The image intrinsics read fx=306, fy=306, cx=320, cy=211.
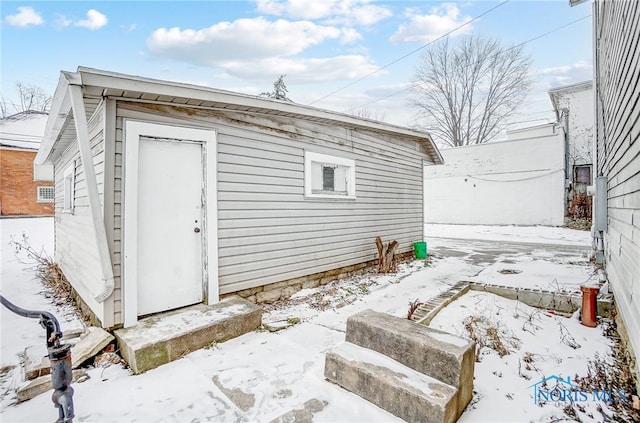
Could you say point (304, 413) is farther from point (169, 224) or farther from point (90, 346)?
point (169, 224)

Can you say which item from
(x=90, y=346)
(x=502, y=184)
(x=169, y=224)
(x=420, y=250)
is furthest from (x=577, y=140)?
(x=90, y=346)

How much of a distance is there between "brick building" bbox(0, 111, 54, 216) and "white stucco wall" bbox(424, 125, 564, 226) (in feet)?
71.3

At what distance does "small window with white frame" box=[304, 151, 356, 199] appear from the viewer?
5195 millimetres

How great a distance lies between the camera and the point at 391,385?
6.77 feet

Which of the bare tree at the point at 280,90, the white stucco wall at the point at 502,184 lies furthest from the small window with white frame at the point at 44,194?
the white stucco wall at the point at 502,184

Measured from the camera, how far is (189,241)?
3.70 m

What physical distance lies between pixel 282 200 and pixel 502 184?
14072mm

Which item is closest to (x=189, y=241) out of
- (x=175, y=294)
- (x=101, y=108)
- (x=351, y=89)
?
(x=175, y=294)

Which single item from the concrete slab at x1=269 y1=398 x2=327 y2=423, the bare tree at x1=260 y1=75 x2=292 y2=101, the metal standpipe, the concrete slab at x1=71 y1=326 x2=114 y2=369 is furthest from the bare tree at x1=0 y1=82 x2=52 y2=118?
the concrete slab at x1=269 y1=398 x2=327 y2=423

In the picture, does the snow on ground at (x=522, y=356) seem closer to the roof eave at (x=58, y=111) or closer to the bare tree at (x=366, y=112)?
the roof eave at (x=58, y=111)

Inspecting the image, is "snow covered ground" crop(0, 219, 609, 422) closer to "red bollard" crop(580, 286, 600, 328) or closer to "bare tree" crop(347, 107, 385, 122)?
"red bollard" crop(580, 286, 600, 328)

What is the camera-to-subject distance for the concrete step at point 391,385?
6.18 ft

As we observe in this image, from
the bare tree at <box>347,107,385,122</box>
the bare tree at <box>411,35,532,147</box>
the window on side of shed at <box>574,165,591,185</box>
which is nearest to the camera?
the window on side of shed at <box>574,165,591,185</box>

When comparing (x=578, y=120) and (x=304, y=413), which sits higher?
(x=578, y=120)
